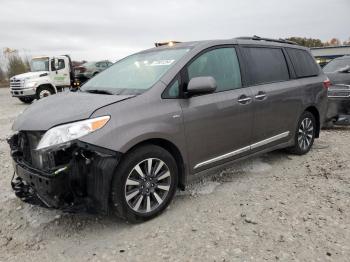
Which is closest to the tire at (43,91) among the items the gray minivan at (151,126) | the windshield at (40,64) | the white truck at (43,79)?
the white truck at (43,79)

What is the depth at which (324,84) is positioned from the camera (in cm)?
528

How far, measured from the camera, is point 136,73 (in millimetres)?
3703

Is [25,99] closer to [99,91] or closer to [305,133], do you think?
[99,91]

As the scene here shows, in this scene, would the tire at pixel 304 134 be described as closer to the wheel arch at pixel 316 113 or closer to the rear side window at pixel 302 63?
the wheel arch at pixel 316 113

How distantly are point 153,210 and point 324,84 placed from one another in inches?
145

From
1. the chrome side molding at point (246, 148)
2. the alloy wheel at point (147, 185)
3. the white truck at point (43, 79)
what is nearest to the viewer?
the alloy wheel at point (147, 185)

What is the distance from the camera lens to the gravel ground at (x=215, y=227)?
268cm

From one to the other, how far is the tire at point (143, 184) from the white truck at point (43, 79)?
37.6ft

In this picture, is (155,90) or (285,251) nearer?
(285,251)

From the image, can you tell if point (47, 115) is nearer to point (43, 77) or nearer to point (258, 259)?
point (258, 259)

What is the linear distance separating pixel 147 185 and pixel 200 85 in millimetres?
1102

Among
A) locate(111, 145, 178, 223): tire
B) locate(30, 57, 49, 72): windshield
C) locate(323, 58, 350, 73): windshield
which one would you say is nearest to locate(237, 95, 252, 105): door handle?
locate(111, 145, 178, 223): tire

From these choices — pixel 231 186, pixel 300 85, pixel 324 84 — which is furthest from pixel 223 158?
pixel 324 84

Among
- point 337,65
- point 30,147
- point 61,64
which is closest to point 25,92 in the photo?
point 61,64
